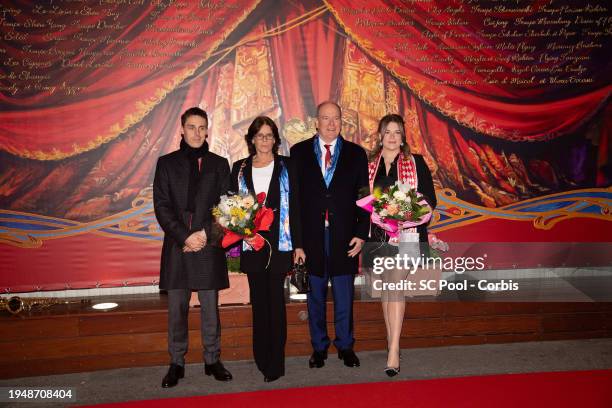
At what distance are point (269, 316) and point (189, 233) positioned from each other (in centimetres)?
72

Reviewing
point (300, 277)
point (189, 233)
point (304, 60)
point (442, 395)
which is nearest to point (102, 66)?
point (304, 60)

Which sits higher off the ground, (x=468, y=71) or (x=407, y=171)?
(x=468, y=71)

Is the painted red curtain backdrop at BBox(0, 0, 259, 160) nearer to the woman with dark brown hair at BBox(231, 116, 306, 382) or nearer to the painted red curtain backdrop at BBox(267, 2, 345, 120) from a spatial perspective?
the painted red curtain backdrop at BBox(267, 2, 345, 120)

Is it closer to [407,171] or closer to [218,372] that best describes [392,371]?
[218,372]

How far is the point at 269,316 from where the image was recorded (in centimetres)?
355

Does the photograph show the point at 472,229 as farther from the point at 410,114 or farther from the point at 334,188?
the point at 334,188

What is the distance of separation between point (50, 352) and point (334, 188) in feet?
7.38

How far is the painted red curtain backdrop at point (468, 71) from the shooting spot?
16.8ft

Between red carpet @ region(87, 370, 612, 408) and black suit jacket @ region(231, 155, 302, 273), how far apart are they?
759mm

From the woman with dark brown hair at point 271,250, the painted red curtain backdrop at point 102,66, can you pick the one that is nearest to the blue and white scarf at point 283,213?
the woman with dark brown hair at point 271,250

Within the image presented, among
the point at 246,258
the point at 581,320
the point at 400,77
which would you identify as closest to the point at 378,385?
the point at 246,258

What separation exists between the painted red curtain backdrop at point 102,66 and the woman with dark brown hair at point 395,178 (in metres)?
1.97

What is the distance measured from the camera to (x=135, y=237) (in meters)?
4.81

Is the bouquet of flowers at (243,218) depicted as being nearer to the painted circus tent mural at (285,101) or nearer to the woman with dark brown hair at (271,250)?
the woman with dark brown hair at (271,250)
